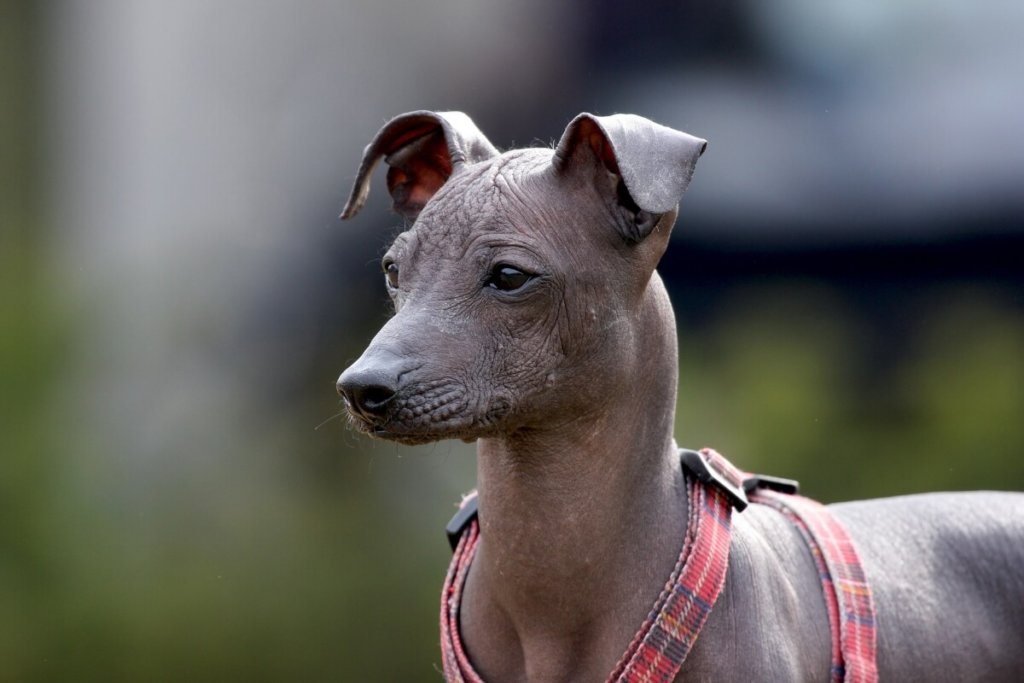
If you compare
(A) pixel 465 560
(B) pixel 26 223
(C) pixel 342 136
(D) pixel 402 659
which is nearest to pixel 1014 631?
(A) pixel 465 560

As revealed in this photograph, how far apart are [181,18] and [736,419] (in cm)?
350

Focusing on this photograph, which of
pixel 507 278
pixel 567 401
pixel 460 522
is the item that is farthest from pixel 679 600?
pixel 507 278

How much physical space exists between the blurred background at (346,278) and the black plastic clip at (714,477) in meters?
3.11

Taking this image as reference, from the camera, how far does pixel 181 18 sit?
673 centimetres

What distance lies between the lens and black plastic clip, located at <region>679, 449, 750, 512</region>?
9.95ft

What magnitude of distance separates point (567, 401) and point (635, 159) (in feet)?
1.74

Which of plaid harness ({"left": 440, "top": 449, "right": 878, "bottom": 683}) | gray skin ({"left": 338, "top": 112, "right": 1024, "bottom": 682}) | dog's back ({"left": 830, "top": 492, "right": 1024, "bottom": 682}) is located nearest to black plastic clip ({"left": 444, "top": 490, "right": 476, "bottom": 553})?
plaid harness ({"left": 440, "top": 449, "right": 878, "bottom": 683})

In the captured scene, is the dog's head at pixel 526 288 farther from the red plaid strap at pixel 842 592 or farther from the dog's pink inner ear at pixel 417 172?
the red plaid strap at pixel 842 592

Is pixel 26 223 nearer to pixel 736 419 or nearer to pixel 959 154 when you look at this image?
pixel 736 419

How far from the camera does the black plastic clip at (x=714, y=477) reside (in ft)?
9.95

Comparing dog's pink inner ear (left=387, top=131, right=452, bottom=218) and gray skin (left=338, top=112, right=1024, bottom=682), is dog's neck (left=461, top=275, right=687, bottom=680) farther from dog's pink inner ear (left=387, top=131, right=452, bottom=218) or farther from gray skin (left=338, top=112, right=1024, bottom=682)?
dog's pink inner ear (left=387, top=131, right=452, bottom=218)

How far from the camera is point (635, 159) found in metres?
2.70

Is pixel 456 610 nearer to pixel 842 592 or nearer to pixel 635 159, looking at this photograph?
pixel 842 592

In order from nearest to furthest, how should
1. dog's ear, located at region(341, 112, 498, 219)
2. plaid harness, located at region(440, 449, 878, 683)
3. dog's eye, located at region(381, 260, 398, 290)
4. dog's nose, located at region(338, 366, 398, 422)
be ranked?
1. dog's nose, located at region(338, 366, 398, 422)
2. plaid harness, located at region(440, 449, 878, 683)
3. dog's eye, located at region(381, 260, 398, 290)
4. dog's ear, located at region(341, 112, 498, 219)
